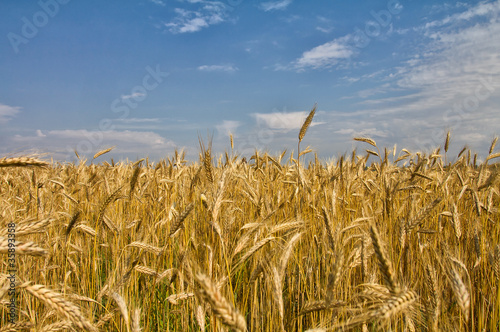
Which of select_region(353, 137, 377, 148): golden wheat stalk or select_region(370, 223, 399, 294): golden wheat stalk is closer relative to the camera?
select_region(370, 223, 399, 294): golden wheat stalk

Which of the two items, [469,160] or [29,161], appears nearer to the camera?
[29,161]

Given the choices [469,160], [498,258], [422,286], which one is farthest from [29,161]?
[469,160]

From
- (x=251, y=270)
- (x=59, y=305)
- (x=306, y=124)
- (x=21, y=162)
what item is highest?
(x=306, y=124)

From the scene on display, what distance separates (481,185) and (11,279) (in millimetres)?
3844

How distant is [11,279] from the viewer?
152 centimetres

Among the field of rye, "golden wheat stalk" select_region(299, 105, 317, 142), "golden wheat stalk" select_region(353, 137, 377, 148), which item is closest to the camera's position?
the field of rye

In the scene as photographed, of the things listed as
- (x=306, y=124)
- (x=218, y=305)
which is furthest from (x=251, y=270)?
(x=218, y=305)

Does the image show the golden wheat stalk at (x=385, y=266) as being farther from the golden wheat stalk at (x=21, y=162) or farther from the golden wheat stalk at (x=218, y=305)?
the golden wheat stalk at (x=21, y=162)

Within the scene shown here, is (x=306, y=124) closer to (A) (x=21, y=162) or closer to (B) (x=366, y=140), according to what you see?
(B) (x=366, y=140)

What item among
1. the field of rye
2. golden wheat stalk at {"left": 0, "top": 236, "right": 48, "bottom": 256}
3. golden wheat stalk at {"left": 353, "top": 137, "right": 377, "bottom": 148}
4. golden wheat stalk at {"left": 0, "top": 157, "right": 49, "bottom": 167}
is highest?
golden wheat stalk at {"left": 353, "top": 137, "right": 377, "bottom": 148}

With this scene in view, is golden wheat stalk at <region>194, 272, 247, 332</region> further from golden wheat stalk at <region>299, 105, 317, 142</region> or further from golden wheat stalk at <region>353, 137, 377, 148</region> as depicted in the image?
golden wheat stalk at <region>353, 137, 377, 148</region>

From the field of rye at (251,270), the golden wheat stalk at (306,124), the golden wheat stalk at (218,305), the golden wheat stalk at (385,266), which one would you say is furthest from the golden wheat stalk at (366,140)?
the golden wheat stalk at (218,305)

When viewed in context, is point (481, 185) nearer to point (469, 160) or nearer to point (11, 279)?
point (469, 160)

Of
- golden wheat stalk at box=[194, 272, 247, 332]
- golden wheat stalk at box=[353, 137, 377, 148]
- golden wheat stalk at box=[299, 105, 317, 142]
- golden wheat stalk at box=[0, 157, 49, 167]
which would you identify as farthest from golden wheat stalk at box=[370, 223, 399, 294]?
golden wheat stalk at box=[353, 137, 377, 148]
